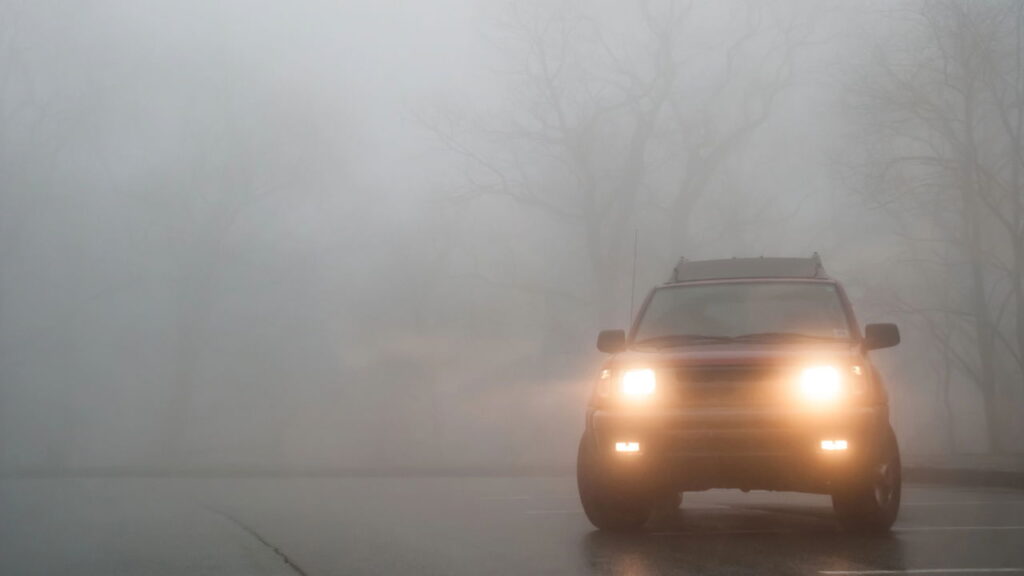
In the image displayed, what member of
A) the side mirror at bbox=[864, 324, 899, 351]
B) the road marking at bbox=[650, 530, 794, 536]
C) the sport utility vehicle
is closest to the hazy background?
the side mirror at bbox=[864, 324, 899, 351]

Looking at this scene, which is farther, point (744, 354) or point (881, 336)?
point (881, 336)

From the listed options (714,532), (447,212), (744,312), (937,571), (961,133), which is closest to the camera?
(937,571)

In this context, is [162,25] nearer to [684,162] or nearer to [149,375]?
[149,375]

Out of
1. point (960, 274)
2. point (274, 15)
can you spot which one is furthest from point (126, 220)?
point (960, 274)

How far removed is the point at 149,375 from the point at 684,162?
981 inches

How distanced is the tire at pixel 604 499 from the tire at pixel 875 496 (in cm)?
141

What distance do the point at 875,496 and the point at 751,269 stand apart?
262 cm

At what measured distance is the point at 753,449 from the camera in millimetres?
9031

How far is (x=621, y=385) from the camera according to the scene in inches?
376

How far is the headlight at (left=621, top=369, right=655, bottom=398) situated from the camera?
30.9ft

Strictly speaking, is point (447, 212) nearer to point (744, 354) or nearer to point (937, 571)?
point (744, 354)

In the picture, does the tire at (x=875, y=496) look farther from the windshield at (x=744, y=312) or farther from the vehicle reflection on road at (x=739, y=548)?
the windshield at (x=744, y=312)

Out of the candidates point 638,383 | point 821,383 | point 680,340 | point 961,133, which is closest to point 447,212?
point 961,133

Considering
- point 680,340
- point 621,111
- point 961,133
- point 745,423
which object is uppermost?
point 621,111
